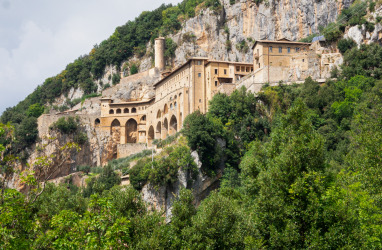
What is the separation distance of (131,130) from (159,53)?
18838 millimetres

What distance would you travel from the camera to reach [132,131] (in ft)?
261

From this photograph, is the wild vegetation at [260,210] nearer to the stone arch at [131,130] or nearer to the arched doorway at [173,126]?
the arched doorway at [173,126]

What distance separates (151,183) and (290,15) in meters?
43.2

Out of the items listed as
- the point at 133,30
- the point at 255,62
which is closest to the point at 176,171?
the point at 255,62

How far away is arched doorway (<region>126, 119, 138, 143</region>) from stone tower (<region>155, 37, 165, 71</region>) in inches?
566

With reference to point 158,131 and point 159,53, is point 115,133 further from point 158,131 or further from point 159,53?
point 159,53

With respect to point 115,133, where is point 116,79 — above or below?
above

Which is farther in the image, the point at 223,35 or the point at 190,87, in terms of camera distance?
the point at 223,35

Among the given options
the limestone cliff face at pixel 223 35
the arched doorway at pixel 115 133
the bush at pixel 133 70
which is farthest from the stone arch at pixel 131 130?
the bush at pixel 133 70

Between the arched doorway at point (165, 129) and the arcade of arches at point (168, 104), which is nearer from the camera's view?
the arcade of arches at point (168, 104)

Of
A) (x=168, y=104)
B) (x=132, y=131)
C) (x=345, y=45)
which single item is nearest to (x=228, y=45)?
(x=168, y=104)

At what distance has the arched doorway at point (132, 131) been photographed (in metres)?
79.2

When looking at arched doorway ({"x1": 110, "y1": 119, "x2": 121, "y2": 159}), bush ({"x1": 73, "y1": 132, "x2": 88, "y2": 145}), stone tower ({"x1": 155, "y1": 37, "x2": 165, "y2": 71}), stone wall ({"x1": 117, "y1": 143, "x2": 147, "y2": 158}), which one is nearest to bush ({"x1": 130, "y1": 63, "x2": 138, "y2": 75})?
stone tower ({"x1": 155, "y1": 37, "x2": 165, "y2": 71})

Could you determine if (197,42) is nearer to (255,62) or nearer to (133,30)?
(133,30)
